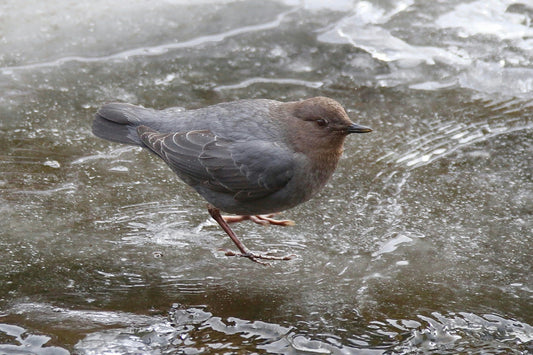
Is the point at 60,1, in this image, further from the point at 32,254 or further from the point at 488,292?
the point at 488,292

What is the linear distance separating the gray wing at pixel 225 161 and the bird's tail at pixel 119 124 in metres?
0.09

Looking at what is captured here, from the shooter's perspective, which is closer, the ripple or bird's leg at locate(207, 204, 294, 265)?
bird's leg at locate(207, 204, 294, 265)

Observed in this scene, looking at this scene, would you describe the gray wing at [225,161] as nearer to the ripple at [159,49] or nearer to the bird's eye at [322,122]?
the bird's eye at [322,122]

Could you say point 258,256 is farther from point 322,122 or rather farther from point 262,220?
point 322,122

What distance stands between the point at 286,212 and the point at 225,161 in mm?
575

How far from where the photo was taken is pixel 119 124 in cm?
402

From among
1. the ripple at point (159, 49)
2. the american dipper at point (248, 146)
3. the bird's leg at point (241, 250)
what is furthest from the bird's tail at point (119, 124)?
the ripple at point (159, 49)

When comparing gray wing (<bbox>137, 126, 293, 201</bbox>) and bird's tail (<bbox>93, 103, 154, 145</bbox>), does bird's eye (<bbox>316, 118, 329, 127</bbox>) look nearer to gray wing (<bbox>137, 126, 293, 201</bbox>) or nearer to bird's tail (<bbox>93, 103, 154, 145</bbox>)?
gray wing (<bbox>137, 126, 293, 201</bbox>)

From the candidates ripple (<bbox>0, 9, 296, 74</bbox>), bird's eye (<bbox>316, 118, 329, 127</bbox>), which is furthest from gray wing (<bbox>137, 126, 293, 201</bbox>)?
ripple (<bbox>0, 9, 296, 74</bbox>)

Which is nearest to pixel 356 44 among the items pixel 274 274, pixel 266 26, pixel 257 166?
pixel 266 26

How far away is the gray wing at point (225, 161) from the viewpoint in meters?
3.60

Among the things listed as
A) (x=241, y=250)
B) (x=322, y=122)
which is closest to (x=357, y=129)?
(x=322, y=122)

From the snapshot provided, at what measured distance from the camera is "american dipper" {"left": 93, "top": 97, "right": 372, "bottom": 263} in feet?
11.7

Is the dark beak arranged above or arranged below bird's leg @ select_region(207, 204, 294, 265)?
above
